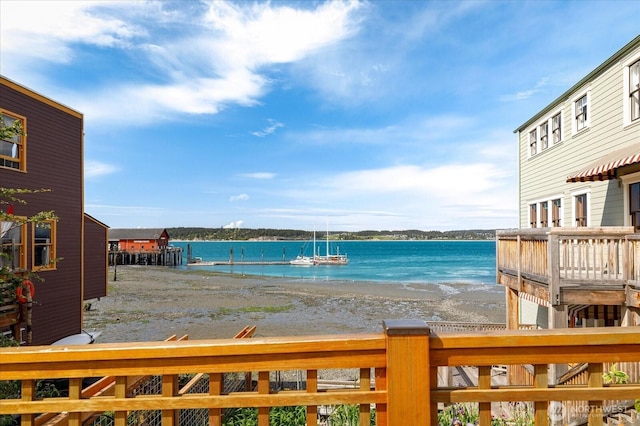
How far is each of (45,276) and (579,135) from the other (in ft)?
55.7

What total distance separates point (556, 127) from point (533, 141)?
1726 mm

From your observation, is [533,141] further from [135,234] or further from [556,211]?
[135,234]

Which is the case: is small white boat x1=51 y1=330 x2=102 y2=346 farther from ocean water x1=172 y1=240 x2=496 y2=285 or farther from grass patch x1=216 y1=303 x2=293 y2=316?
ocean water x1=172 y1=240 x2=496 y2=285

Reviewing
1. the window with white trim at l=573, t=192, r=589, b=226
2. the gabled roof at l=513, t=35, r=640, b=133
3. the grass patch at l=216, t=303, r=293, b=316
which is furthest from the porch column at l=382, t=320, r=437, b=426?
the grass patch at l=216, t=303, r=293, b=316

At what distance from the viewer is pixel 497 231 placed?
9.60m

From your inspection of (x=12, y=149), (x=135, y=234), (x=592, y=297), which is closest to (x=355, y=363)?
(x=592, y=297)

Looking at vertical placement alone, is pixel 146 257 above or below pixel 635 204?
below

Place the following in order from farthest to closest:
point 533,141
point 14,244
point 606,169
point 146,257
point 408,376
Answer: point 146,257 < point 533,141 < point 14,244 < point 606,169 < point 408,376

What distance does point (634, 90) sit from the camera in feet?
27.2

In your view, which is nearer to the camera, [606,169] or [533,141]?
[606,169]

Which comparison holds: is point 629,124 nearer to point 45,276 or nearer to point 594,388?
point 594,388

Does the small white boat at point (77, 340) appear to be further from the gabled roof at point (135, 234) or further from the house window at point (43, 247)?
the gabled roof at point (135, 234)

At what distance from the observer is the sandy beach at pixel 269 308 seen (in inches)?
751

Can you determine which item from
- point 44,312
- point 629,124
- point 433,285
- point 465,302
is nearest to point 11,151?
point 44,312
